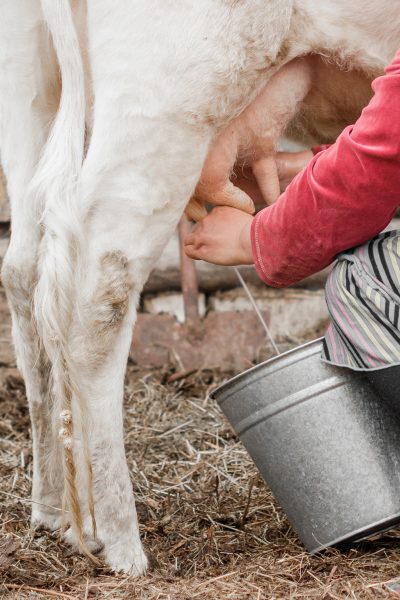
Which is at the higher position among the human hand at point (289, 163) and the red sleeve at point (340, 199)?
the red sleeve at point (340, 199)

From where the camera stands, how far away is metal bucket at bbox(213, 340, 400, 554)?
4.98 ft

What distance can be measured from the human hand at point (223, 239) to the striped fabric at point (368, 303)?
0.75 feet

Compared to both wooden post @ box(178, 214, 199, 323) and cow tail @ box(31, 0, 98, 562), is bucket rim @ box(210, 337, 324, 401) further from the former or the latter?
wooden post @ box(178, 214, 199, 323)

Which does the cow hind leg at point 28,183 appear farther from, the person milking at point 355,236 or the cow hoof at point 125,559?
the person milking at point 355,236

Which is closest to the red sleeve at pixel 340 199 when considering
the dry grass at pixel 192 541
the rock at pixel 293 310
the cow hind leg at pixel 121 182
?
the cow hind leg at pixel 121 182

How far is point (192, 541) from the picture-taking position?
1.75 meters

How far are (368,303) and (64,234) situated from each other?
62cm

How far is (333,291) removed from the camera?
1480mm

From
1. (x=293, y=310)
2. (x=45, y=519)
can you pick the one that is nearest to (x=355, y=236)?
(x=45, y=519)

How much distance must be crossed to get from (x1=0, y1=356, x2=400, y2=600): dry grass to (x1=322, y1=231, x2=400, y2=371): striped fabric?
0.39 m

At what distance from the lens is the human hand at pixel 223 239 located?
1.67m

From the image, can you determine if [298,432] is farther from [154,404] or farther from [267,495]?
[154,404]

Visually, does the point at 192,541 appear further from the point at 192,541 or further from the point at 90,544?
the point at 90,544

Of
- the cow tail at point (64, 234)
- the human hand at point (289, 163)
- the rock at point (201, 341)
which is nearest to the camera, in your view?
the cow tail at point (64, 234)
